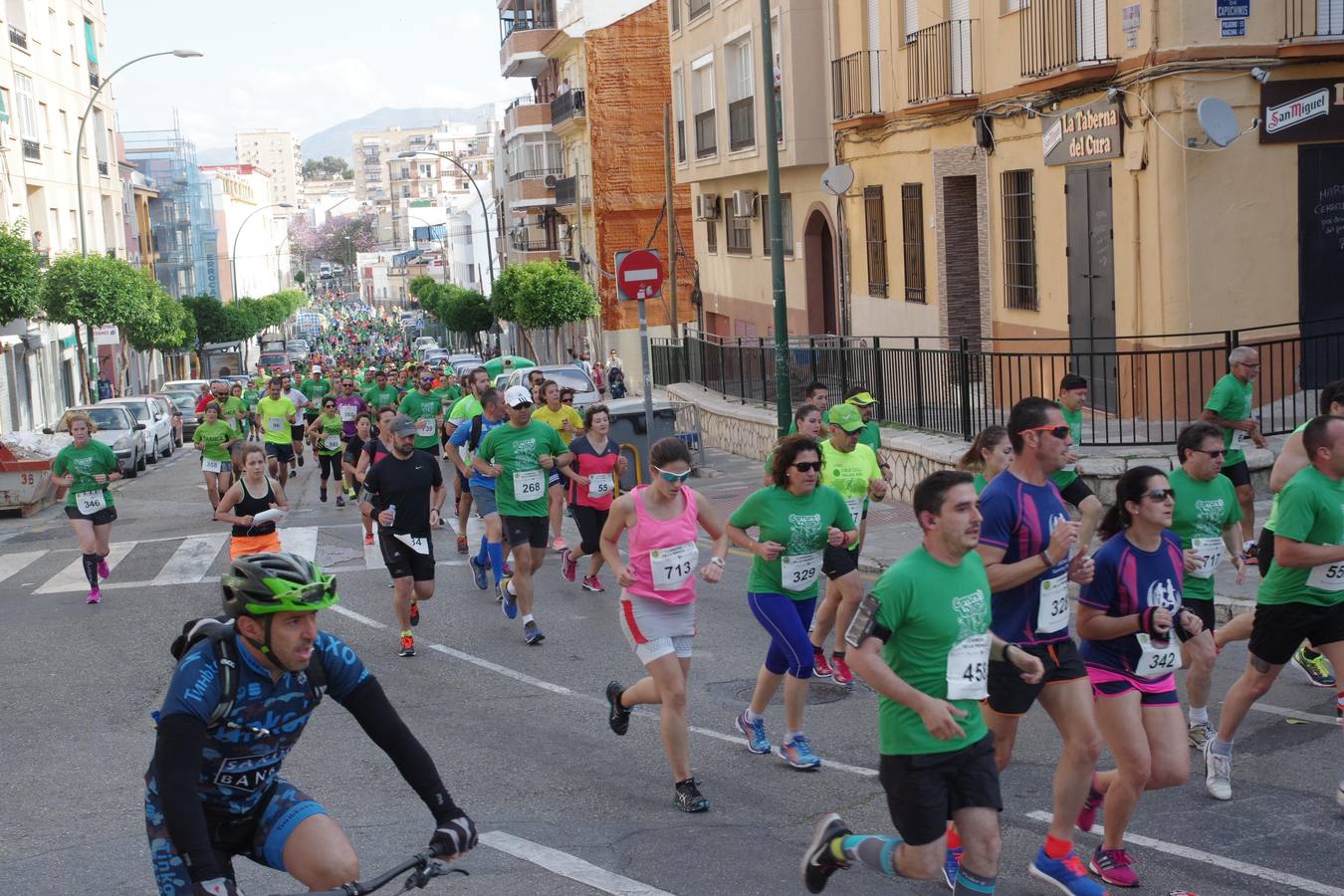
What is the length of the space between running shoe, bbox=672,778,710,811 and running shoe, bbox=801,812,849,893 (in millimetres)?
1665

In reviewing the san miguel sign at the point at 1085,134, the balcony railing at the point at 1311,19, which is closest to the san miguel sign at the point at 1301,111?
the balcony railing at the point at 1311,19

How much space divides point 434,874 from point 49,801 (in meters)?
4.70

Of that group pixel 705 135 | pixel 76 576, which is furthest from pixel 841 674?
pixel 705 135

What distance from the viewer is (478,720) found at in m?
9.30

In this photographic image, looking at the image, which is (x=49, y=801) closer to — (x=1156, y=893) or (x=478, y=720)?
(x=478, y=720)

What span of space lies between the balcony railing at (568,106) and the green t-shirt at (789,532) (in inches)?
1849

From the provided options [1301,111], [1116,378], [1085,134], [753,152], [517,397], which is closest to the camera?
[517,397]

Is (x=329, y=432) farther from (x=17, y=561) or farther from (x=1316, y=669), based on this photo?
(x=1316, y=669)

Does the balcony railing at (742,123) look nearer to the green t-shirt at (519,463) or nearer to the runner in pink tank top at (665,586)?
the green t-shirt at (519,463)

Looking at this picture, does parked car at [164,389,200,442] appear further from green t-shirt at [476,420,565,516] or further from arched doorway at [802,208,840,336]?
green t-shirt at [476,420,565,516]

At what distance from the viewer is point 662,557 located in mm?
7746

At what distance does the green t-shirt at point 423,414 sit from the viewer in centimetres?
2045

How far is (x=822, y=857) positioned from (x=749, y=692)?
412cm

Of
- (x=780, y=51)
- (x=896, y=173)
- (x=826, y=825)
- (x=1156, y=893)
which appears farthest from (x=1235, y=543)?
(x=780, y=51)
